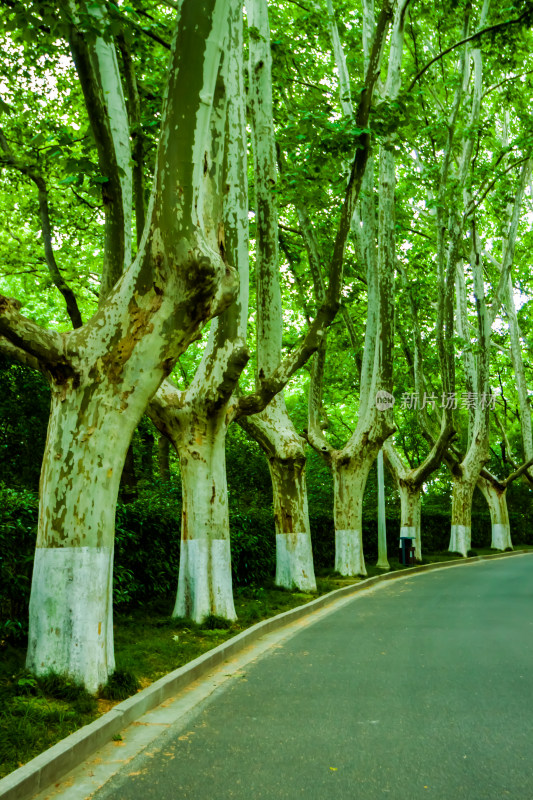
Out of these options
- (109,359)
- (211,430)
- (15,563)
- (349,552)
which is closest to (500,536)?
(349,552)

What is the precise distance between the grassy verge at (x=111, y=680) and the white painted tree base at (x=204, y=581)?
0.23 metres

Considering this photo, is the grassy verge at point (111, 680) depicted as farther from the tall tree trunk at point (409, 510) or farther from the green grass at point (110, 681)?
the tall tree trunk at point (409, 510)

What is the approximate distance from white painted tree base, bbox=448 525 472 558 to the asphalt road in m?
19.9

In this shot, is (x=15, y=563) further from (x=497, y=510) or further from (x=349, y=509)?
(x=497, y=510)

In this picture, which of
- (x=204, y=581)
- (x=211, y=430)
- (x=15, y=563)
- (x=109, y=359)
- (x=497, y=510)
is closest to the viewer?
(x=109, y=359)

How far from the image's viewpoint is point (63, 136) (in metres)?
10.4

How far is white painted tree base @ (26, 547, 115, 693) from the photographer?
241 inches

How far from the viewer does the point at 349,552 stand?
18.9 meters

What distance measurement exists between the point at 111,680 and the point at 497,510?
30729 millimetres

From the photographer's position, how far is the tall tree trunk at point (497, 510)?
113 ft

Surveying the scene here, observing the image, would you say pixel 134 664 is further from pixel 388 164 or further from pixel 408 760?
pixel 388 164

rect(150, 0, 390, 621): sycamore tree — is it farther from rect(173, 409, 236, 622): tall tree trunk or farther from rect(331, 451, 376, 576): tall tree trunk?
rect(331, 451, 376, 576): tall tree trunk

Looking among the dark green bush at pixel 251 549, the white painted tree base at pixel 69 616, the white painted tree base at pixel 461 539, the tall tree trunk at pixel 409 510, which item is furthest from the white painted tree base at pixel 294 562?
the white painted tree base at pixel 461 539

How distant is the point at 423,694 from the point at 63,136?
8.21m
